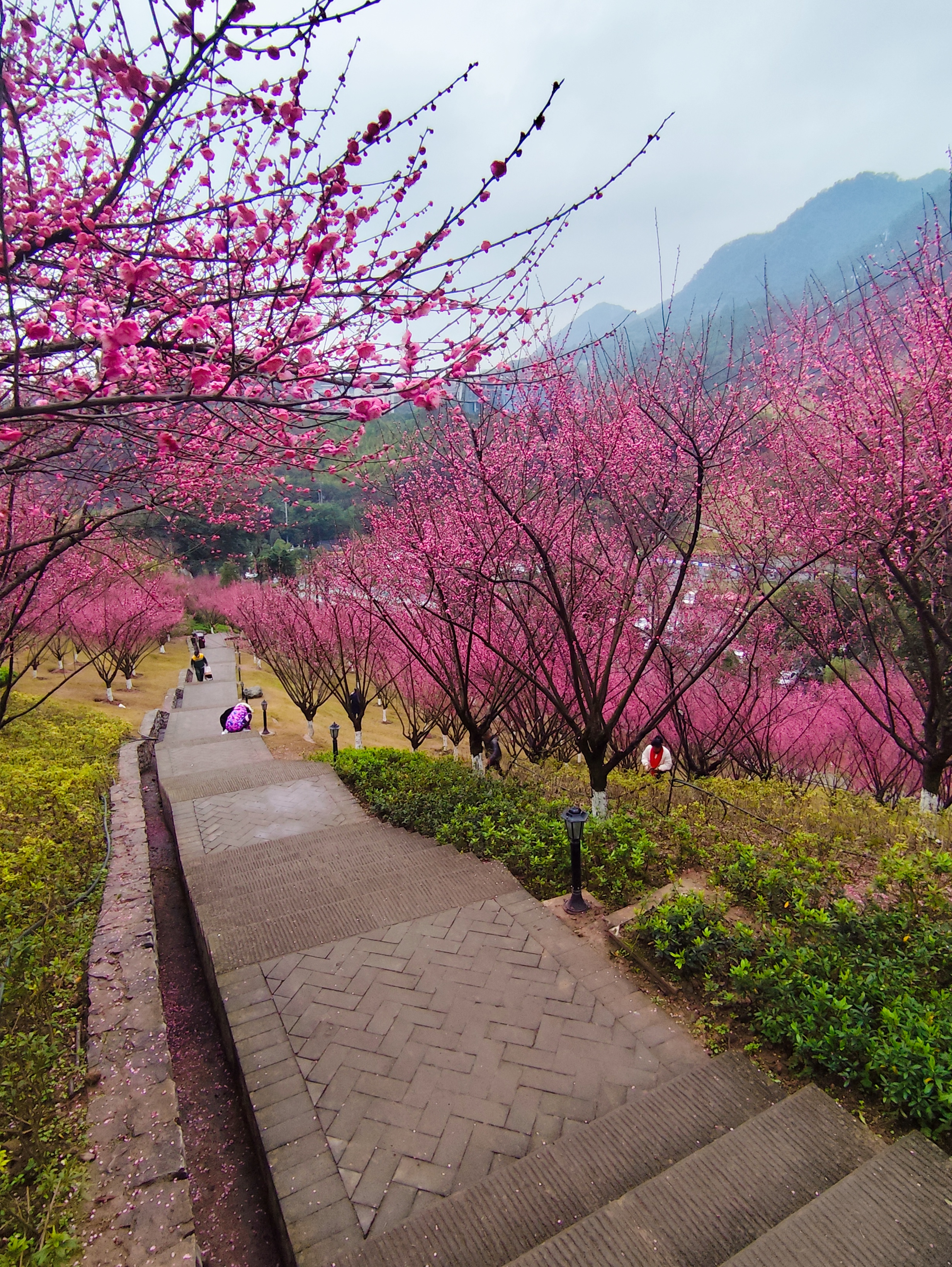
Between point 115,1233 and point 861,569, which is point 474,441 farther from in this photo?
point 115,1233

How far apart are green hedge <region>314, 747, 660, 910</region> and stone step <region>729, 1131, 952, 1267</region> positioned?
249 centimetres

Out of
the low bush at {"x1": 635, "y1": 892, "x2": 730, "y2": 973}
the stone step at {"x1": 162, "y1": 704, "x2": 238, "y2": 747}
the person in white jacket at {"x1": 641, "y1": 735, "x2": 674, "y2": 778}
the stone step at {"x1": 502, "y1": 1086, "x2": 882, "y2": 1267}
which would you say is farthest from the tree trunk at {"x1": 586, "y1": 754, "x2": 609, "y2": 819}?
the stone step at {"x1": 162, "y1": 704, "x2": 238, "y2": 747}

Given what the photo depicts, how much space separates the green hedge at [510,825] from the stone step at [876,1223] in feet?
8.18

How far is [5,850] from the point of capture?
5.88 meters

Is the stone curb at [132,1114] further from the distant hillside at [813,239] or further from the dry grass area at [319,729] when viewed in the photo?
the distant hillside at [813,239]

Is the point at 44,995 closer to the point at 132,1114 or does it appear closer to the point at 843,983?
the point at 132,1114

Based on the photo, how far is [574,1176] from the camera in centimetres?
272

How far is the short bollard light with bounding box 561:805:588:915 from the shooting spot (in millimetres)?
4723

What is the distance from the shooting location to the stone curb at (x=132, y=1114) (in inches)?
98.8

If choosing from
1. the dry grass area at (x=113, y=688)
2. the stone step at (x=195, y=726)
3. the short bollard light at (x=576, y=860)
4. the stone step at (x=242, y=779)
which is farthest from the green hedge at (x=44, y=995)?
the dry grass area at (x=113, y=688)

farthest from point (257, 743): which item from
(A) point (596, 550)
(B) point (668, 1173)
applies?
(B) point (668, 1173)

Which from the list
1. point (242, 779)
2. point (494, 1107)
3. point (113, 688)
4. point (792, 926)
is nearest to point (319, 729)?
point (113, 688)

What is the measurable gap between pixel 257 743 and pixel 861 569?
1181 cm

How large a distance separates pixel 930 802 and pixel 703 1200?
5.97m
